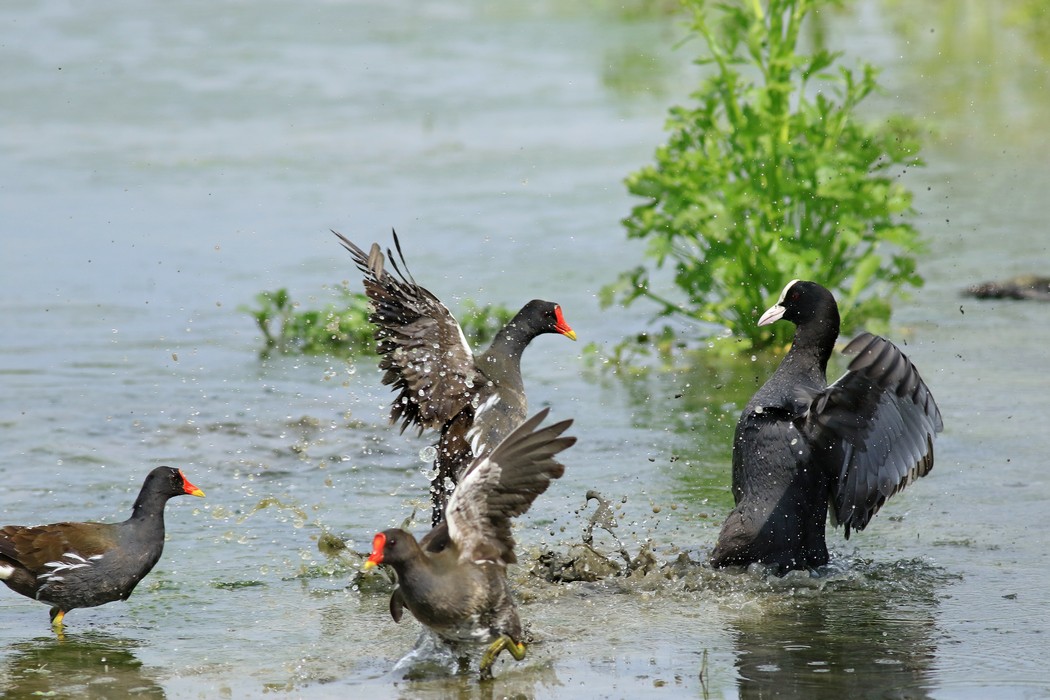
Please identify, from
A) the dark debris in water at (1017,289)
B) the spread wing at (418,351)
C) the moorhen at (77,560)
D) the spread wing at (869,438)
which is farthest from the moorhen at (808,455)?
the dark debris in water at (1017,289)

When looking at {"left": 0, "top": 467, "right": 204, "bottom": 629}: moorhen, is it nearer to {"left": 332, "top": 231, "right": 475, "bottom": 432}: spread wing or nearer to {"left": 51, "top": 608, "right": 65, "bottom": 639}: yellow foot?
{"left": 51, "top": 608, "right": 65, "bottom": 639}: yellow foot

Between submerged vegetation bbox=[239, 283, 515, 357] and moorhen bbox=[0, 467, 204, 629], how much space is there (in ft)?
12.2

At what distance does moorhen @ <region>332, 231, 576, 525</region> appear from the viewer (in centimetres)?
631

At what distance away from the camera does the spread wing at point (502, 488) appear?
16.5ft

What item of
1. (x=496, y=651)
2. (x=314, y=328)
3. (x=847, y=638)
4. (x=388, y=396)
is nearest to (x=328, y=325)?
(x=314, y=328)

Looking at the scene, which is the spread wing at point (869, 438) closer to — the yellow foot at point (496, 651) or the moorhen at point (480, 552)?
the moorhen at point (480, 552)

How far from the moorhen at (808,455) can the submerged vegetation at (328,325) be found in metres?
3.69

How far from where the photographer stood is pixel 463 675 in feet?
16.7

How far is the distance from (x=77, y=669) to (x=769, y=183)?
16.0ft

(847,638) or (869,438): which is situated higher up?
(869,438)

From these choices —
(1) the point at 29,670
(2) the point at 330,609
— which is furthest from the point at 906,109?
Result: (1) the point at 29,670

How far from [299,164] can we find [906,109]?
6.02 metres

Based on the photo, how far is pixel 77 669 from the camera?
17.1 ft

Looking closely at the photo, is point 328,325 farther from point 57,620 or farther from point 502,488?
point 502,488
